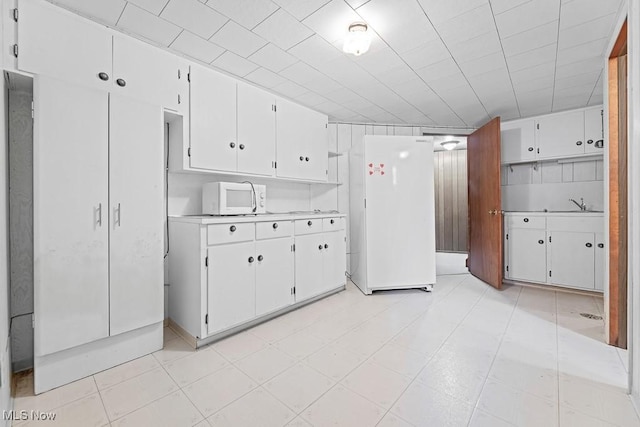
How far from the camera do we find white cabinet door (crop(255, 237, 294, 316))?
7.80ft

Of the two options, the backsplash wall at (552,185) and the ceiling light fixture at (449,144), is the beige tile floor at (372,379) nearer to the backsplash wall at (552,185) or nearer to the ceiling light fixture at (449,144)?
the backsplash wall at (552,185)

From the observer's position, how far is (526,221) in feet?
11.6

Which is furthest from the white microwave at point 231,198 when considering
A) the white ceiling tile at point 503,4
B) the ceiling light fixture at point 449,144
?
the ceiling light fixture at point 449,144

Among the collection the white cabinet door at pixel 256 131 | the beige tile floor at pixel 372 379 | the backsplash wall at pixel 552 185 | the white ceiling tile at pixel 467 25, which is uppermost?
the white ceiling tile at pixel 467 25

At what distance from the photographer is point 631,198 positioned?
1.46 m

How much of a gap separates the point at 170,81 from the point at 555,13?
2.85 metres

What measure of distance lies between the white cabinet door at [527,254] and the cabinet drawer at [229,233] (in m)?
3.44

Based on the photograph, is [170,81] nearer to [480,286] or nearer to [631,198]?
[631,198]

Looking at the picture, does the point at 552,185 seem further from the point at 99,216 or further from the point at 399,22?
the point at 99,216

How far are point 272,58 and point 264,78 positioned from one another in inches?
16.3

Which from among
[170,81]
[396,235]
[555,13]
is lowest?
[396,235]

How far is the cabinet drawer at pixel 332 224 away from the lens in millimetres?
3090

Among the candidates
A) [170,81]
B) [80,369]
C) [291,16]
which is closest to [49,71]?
[170,81]

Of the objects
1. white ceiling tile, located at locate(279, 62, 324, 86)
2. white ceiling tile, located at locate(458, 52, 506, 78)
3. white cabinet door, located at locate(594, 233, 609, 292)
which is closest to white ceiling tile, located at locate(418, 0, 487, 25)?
white ceiling tile, located at locate(458, 52, 506, 78)
